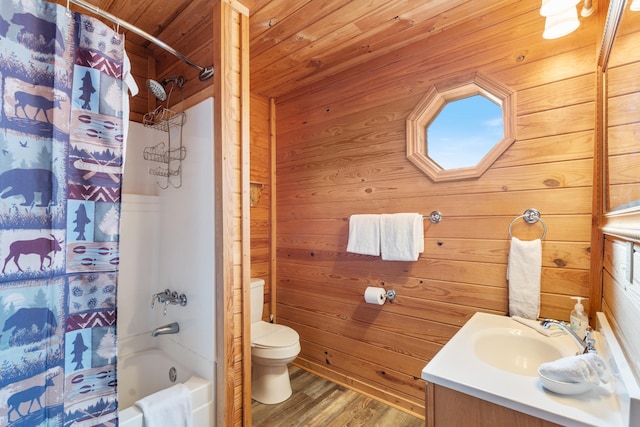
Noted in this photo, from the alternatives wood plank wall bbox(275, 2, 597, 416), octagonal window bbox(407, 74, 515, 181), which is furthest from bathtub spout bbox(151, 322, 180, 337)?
octagonal window bbox(407, 74, 515, 181)

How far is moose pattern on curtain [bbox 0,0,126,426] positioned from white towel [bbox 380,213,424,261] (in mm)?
1483

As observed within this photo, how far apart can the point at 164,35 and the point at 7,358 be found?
73.3 inches

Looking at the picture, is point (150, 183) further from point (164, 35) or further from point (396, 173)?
point (396, 173)

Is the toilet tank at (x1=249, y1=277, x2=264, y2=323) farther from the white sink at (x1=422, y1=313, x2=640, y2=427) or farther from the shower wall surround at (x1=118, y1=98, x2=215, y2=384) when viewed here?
the white sink at (x1=422, y1=313, x2=640, y2=427)

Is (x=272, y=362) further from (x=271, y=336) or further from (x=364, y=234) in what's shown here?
(x=364, y=234)

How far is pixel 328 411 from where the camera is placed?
197 cm

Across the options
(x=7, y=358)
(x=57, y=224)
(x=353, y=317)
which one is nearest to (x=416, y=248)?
(x=353, y=317)

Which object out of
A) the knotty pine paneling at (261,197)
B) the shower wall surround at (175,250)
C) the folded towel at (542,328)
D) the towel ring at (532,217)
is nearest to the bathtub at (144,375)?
the shower wall surround at (175,250)

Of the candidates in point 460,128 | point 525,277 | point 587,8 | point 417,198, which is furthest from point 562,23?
point 525,277

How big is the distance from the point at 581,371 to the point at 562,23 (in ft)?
4.50

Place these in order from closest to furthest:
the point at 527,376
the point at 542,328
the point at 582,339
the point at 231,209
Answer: the point at 527,376, the point at 582,339, the point at 542,328, the point at 231,209

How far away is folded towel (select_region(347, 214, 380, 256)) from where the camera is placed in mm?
2004

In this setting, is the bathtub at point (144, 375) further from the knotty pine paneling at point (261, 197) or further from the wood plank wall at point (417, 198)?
the wood plank wall at point (417, 198)

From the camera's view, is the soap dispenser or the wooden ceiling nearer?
the soap dispenser
